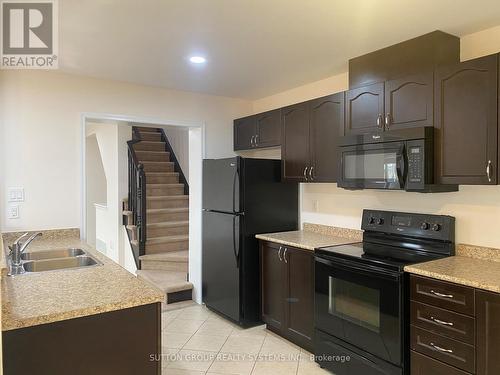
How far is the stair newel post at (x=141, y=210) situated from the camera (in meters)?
5.20

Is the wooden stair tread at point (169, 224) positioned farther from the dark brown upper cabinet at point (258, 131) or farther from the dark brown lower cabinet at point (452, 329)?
the dark brown lower cabinet at point (452, 329)

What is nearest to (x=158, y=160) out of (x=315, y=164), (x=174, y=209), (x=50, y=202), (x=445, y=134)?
(x=174, y=209)

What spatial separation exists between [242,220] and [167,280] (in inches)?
62.6

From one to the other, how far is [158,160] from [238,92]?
3.05 meters

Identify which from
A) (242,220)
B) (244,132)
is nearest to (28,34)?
(242,220)

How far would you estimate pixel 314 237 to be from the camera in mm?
3455

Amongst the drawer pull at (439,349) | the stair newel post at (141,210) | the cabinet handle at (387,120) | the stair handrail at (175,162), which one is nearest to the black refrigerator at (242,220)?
the cabinet handle at (387,120)

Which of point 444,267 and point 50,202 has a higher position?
point 50,202

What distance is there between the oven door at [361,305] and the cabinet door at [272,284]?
0.52 m

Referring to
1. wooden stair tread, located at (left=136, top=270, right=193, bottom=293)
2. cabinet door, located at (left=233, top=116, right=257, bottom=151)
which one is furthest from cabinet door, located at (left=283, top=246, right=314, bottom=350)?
wooden stair tread, located at (left=136, top=270, right=193, bottom=293)

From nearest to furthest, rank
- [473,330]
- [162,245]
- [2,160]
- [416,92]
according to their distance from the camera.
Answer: [473,330], [416,92], [2,160], [162,245]

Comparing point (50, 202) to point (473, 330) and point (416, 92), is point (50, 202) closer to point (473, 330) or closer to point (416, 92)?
point (416, 92)

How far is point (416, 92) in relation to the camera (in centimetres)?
250

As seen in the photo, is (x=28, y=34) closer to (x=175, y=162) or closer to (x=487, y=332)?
(x=487, y=332)
